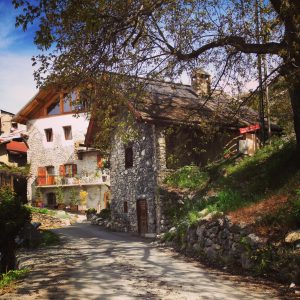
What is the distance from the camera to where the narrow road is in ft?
26.3

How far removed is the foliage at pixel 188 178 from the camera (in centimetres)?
1892

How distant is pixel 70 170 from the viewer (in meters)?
41.1

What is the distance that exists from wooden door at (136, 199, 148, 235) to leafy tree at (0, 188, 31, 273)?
6.51 m

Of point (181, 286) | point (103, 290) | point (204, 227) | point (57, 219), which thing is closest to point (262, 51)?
point (204, 227)

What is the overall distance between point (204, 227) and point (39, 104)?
109 feet

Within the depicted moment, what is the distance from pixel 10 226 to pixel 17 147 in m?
31.6

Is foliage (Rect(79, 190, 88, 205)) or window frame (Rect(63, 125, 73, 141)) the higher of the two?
window frame (Rect(63, 125, 73, 141))

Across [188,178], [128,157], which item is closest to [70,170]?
[128,157]

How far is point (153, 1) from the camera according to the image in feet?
34.3

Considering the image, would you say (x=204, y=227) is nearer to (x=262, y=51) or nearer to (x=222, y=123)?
(x=222, y=123)

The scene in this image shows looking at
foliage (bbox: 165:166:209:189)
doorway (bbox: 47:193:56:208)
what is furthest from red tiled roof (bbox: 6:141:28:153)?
foliage (bbox: 165:166:209:189)

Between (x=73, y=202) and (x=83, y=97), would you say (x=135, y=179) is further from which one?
(x=73, y=202)

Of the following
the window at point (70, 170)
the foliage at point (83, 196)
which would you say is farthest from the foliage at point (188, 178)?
the window at point (70, 170)

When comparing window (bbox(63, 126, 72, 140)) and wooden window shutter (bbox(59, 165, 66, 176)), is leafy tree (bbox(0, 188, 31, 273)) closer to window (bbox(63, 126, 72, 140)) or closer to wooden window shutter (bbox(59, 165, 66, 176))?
wooden window shutter (bbox(59, 165, 66, 176))
